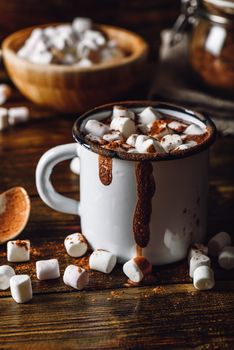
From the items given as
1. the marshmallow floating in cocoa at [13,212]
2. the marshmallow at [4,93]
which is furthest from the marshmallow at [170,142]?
the marshmallow at [4,93]

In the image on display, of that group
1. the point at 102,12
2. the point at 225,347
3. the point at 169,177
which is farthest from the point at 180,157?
the point at 102,12

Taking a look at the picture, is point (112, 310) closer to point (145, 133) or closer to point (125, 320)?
point (125, 320)

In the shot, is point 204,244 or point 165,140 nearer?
point 165,140

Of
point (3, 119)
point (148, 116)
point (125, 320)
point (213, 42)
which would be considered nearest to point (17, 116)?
point (3, 119)

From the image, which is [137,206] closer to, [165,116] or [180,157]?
[180,157]

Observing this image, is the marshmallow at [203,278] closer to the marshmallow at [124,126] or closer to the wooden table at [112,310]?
the wooden table at [112,310]

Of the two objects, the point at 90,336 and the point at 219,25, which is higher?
the point at 219,25
